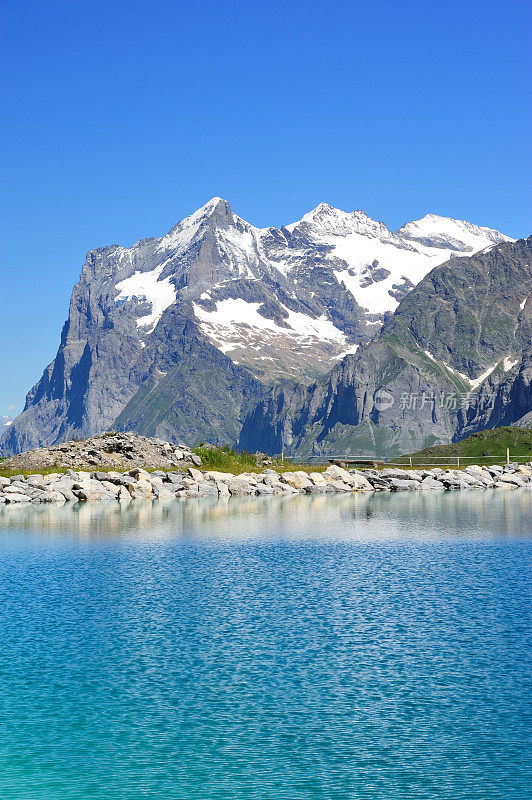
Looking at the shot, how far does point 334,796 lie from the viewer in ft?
51.8

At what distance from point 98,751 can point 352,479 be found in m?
92.6

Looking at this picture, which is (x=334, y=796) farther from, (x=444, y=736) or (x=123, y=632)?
(x=123, y=632)

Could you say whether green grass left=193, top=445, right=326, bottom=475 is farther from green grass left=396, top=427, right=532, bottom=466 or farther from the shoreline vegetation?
green grass left=396, top=427, right=532, bottom=466

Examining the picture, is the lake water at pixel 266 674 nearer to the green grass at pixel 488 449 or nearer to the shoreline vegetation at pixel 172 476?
the shoreline vegetation at pixel 172 476

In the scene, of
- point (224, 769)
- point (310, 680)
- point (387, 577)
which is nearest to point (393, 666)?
point (310, 680)

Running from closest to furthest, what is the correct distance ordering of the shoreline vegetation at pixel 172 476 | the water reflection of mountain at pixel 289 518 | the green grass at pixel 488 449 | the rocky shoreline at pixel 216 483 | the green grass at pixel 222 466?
the water reflection of mountain at pixel 289 518 < the rocky shoreline at pixel 216 483 < the shoreline vegetation at pixel 172 476 < the green grass at pixel 222 466 < the green grass at pixel 488 449

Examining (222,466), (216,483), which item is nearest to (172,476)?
(216,483)

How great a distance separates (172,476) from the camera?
10044cm

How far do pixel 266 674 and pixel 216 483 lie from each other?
7687 cm

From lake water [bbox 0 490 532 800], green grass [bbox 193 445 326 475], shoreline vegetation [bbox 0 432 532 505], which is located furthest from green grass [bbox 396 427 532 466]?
lake water [bbox 0 490 532 800]

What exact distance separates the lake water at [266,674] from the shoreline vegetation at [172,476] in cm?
4654

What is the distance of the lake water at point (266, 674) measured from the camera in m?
16.9

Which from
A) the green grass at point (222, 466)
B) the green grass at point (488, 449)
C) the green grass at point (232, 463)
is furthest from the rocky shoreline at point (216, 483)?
the green grass at point (488, 449)

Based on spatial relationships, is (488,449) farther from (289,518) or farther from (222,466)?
(289,518)
